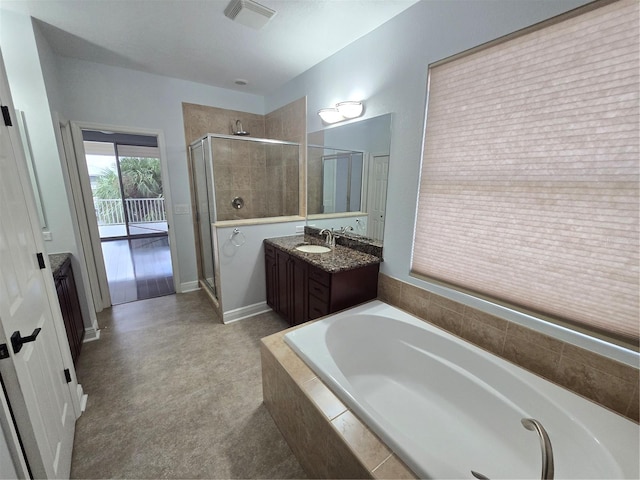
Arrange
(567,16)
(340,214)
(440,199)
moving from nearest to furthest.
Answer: (567,16) < (440,199) < (340,214)

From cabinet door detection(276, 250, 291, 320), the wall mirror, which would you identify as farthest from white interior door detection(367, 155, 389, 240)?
cabinet door detection(276, 250, 291, 320)

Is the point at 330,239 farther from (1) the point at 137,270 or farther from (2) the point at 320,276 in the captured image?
(1) the point at 137,270

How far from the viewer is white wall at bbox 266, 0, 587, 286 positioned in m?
1.38

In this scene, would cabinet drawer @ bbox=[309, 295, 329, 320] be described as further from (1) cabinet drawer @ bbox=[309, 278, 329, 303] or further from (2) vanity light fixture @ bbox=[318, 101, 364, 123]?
(2) vanity light fixture @ bbox=[318, 101, 364, 123]

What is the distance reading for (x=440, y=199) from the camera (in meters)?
1.76

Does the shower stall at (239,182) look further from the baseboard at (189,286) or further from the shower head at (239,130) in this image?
the shower head at (239,130)

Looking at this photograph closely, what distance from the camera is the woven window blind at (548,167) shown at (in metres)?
1.09

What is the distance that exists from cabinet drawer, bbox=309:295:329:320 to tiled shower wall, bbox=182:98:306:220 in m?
1.31

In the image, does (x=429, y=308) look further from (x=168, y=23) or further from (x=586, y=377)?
(x=168, y=23)

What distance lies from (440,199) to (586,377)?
3.79 feet

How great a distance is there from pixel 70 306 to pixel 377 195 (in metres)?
2.64

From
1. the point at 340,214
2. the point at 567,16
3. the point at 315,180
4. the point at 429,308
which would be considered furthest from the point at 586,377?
the point at 315,180

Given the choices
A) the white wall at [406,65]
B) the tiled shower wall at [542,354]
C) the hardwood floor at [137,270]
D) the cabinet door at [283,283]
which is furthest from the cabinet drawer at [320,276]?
the hardwood floor at [137,270]

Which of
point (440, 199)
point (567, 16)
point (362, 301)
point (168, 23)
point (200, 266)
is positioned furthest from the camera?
point (200, 266)
